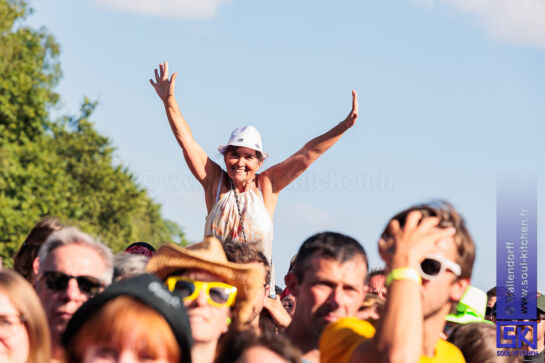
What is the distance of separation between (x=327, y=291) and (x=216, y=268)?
51cm

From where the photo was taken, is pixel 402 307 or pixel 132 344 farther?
pixel 402 307

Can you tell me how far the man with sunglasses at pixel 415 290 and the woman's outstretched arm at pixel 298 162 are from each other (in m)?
3.26

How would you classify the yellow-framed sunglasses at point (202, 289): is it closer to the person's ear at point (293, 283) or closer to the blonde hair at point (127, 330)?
the person's ear at point (293, 283)

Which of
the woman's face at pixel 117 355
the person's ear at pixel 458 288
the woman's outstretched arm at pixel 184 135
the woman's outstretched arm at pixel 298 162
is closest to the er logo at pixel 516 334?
the person's ear at pixel 458 288

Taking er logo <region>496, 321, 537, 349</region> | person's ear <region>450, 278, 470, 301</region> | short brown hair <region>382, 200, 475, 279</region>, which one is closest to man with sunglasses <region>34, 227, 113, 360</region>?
short brown hair <region>382, 200, 475, 279</region>

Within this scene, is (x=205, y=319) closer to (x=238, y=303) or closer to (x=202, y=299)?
(x=202, y=299)

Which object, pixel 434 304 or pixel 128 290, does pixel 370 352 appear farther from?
pixel 128 290

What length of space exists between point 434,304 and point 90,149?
42.7 metres

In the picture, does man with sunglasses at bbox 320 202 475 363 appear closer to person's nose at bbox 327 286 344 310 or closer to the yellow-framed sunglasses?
person's nose at bbox 327 286 344 310

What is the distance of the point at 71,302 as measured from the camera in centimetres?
412

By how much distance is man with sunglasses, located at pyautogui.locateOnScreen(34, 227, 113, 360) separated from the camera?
13.6 feet

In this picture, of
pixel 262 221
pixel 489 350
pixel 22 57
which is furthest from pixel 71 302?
pixel 22 57

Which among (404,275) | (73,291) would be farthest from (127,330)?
(73,291)

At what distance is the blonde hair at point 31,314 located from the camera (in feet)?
11.2
